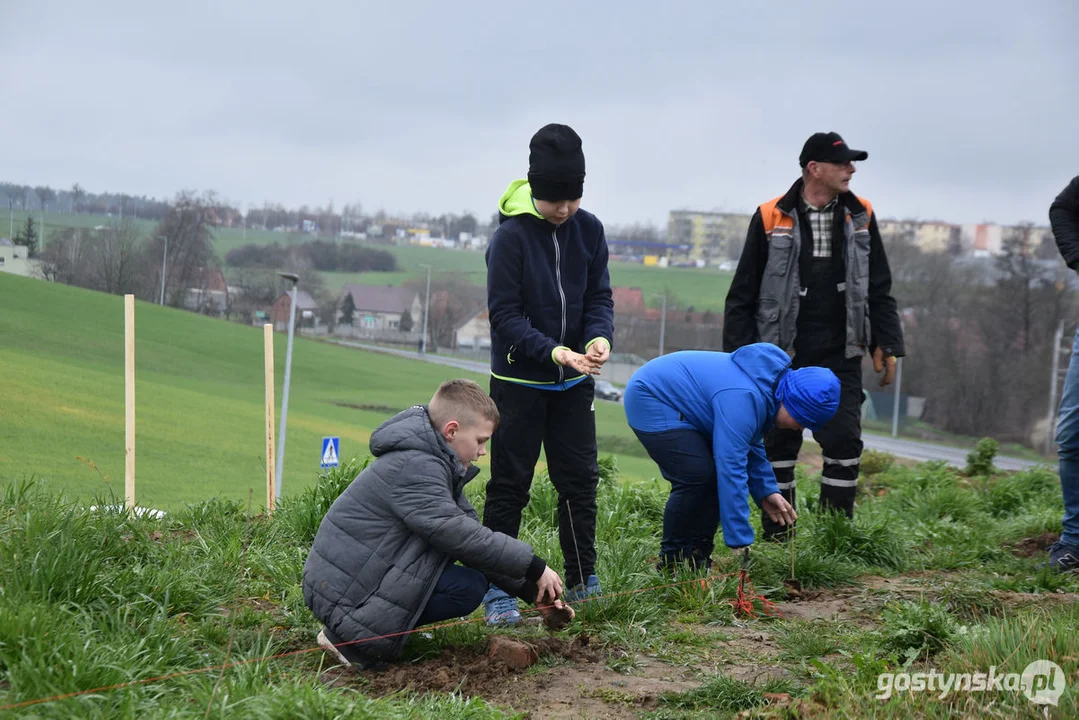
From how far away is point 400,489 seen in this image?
137 inches

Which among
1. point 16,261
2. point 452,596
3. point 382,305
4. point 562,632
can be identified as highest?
point 16,261

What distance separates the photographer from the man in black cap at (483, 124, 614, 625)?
416cm

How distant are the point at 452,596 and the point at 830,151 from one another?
3455 millimetres

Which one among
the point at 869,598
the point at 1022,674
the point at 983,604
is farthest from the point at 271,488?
the point at 1022,674

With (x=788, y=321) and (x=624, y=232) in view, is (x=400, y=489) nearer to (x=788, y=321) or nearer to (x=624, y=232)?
(x=788, y=321)

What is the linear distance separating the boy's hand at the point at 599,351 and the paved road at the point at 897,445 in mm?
18039

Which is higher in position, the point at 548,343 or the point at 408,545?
the point at 548,343

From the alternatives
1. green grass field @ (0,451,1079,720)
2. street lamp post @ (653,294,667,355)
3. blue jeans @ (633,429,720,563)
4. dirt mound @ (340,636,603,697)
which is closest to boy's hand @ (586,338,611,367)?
blue jeans @ (633,429,720,563)

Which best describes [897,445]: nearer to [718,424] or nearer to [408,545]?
[718,424]

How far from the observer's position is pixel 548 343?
4.14m

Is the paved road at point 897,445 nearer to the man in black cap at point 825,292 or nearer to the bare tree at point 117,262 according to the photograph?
the bare tree at point 117,262

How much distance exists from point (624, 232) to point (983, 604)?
1164 inches

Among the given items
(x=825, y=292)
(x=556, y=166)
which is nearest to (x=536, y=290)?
(x=556, y=166)

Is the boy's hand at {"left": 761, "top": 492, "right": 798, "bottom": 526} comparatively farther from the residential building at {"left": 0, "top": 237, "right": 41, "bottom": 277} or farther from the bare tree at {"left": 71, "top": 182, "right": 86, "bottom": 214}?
the bare tree at {"left": 71, "top": 182, "right": 86, "bottom": 214}
